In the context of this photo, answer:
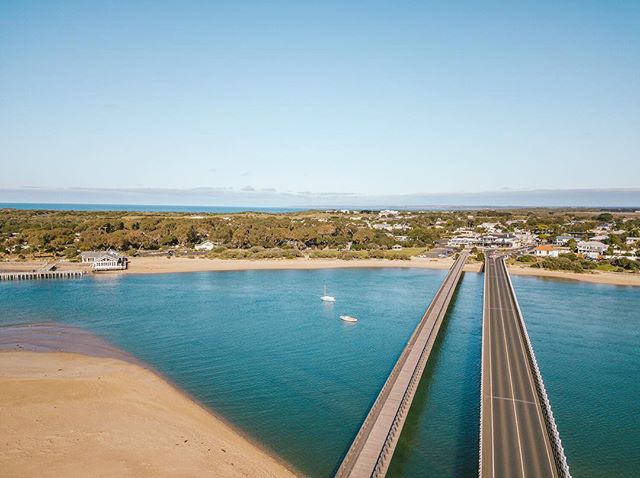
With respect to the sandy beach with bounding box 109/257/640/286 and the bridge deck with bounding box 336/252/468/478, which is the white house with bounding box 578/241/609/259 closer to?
the sandy beach with bounding box 109/257/640/286

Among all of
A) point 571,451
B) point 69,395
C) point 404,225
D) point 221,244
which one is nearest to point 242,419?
point 69,395

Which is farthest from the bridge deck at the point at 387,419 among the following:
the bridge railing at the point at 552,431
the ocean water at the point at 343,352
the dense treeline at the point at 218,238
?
the dense treeline at the point at 218,238

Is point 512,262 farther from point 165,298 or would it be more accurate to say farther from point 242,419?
point 242,419

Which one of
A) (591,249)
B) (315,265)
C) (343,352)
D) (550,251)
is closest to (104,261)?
(315,265)

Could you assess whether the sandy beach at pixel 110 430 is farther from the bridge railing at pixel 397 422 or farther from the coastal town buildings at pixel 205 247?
the coastal town buildings at pixel 205 247

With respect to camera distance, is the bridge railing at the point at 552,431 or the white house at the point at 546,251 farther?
the white house at the point at 546,251

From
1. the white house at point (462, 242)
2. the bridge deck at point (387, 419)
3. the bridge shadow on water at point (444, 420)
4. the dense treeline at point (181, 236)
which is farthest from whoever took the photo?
the white house at point (462, 242)

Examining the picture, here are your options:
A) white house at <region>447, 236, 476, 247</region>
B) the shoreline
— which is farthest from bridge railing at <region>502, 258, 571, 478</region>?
white house at <region>447, 236, 476, 247</region>
